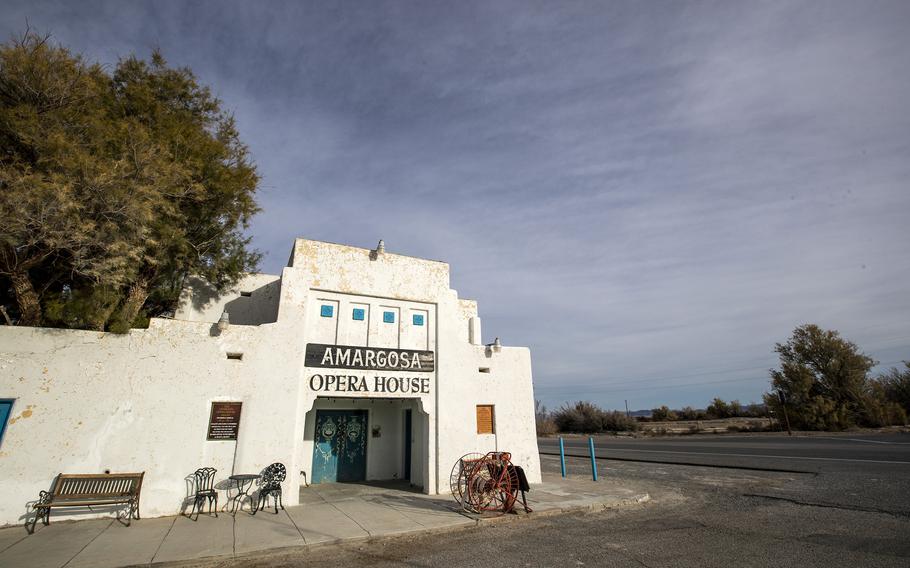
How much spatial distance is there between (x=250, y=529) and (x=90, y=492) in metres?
3.65

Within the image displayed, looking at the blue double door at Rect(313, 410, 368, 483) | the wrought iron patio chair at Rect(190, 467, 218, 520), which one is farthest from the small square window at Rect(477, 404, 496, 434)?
the wrought iron patio chair at Rect(190, 467, 218, 520)

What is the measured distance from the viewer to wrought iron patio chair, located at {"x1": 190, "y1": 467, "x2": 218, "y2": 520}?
31.2 feet

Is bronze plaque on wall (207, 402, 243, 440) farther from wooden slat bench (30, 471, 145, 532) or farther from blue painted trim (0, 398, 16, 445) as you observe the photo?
blue painted trim (0, 398, 16, 445)

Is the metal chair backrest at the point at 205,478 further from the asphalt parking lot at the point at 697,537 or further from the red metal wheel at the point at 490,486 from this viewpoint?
the red metal wheel at the point at 490,486

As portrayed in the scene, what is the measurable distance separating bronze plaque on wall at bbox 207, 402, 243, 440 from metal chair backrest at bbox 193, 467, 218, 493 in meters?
0.72

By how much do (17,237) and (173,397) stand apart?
15.8 feet

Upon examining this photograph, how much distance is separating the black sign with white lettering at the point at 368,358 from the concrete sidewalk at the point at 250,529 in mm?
3616

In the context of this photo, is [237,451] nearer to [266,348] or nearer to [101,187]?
[266,348]

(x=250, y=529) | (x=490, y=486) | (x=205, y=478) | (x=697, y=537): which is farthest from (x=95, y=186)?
(x=697, y=537)

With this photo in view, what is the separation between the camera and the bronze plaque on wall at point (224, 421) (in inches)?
402

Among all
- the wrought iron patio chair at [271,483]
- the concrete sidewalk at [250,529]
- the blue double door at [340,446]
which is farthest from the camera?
the blue double door at [340,446]

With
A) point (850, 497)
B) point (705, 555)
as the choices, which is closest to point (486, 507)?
point (705, 555)

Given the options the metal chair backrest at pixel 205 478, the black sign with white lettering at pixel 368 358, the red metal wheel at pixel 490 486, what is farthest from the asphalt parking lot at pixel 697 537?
the black sign with white lettering at pixel 368 358

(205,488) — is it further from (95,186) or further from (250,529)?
(95,186)
